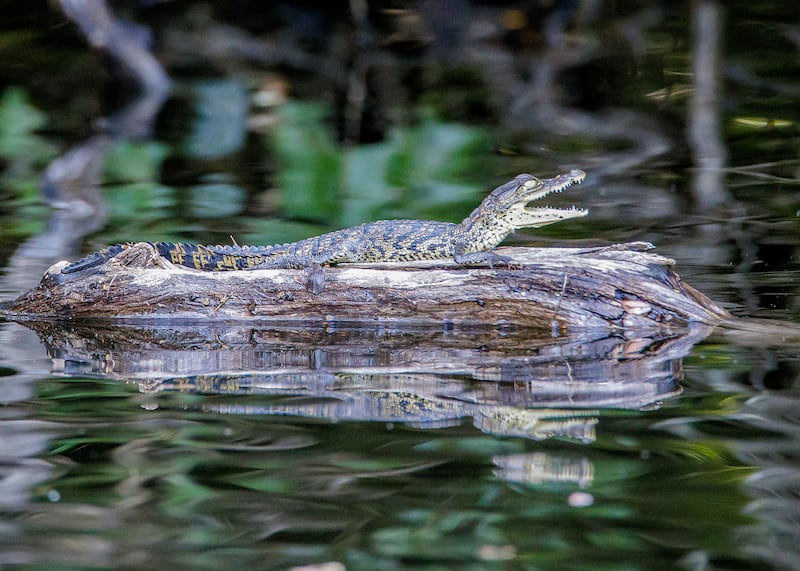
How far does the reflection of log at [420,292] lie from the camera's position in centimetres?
586

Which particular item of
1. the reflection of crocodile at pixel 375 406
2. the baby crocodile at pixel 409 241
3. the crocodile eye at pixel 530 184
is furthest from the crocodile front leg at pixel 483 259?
the reflection of crocodile at pixel 375 406

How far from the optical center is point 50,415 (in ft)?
14.1

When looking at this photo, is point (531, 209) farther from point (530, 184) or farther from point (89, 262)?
point (89, 262)

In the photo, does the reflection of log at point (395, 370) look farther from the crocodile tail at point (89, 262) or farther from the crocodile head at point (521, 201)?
the crocodile head at point (521, 201)

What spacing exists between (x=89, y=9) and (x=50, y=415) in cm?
982

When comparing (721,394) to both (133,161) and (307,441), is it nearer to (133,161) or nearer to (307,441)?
(307,441)

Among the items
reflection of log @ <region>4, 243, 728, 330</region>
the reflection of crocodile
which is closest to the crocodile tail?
reflection of log @ <region>4, 243, 728, 330</region>

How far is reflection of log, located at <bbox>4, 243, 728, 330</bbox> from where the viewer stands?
5.86 m

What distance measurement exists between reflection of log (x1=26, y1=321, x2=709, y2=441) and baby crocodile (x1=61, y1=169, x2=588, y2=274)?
589 millimetres

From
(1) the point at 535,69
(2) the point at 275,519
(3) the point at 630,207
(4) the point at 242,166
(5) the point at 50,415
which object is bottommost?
(2) the point at 275,519

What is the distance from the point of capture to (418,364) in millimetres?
5215

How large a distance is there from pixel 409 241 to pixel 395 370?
1844mm

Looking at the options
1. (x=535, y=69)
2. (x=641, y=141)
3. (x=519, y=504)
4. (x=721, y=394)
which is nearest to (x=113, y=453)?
(x=519, y=504)

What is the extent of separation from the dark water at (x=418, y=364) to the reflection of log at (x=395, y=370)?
2 cm
